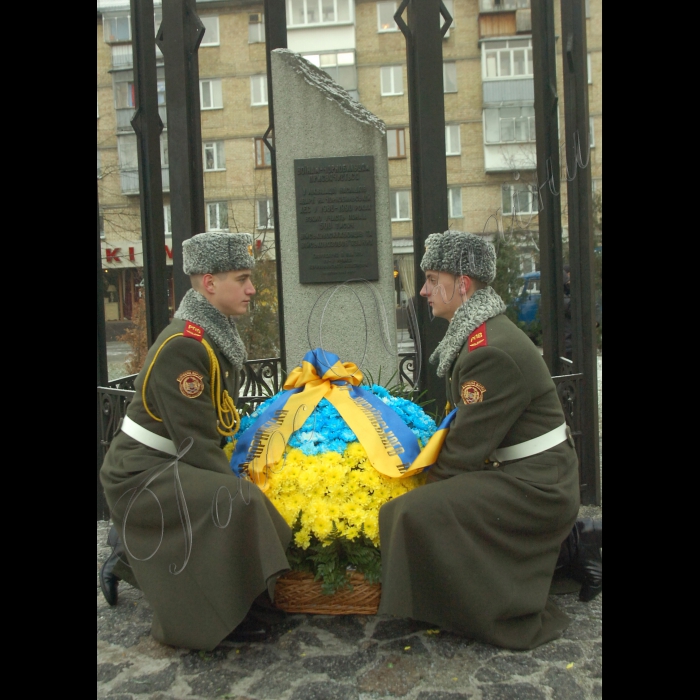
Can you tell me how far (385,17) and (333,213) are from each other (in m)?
19.3

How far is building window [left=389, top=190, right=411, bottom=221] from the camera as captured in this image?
2125cm

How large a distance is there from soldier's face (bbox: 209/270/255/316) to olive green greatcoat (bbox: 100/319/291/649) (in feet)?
0.95

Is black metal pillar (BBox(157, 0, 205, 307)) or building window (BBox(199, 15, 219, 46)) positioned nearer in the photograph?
black metal pillar (BBox(157, 0, 205, 307))

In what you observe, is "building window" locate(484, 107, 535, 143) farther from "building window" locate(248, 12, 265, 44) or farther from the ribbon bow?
the ribbon bow

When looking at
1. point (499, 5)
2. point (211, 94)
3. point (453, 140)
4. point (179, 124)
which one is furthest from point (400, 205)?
point (179, 124)

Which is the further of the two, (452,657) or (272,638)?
(272,638)

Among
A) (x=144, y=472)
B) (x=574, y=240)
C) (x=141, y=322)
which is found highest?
(x=574, y=240)

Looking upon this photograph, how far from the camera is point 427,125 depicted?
5047 mm

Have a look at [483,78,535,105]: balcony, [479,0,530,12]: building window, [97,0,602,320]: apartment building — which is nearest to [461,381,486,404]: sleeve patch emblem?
[97,0,602,320]: apartment building

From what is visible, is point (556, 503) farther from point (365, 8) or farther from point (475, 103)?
point (365, 8)

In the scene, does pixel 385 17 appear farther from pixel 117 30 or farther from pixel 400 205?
pixel 117 30

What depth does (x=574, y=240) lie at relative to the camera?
17.2ft
